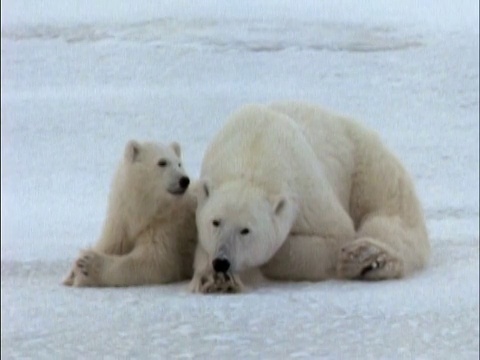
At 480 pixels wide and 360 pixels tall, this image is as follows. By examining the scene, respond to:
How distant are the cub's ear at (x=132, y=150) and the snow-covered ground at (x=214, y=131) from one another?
1.83 feet

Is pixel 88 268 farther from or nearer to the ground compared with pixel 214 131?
nearer to the ground

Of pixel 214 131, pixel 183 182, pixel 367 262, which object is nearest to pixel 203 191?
pixel 183 182

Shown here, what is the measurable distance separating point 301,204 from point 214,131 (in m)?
3.92

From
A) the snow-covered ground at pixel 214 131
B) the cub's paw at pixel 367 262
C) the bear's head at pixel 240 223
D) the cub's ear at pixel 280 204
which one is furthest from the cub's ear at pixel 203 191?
the cub's paw at pixel 367 262

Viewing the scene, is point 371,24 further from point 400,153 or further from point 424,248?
point 424,248

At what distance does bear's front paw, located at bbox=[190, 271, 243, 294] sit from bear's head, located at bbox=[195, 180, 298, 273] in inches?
1.5

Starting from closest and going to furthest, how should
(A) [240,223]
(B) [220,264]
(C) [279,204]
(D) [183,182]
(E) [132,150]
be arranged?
(B) [220,264]
(A) [240,223]
(C) [279,204]
(D) [183,182]
(E) [132,150]

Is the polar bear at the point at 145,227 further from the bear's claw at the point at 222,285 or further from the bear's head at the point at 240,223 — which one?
the bear's claw at the point at 222,285

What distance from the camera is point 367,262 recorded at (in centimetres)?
487

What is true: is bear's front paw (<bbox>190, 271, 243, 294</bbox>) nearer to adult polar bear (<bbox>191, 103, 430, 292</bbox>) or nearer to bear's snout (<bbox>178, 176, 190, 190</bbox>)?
adult polar bear (<bbox>191, 103, 430, 292</bbox>)

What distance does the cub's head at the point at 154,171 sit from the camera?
4887 mm

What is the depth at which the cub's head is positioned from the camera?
4.89m

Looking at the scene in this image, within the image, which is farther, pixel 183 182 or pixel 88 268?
pixel 183 182

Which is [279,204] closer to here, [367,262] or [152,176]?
[367,262]
